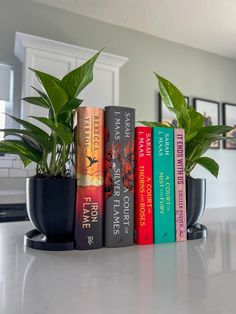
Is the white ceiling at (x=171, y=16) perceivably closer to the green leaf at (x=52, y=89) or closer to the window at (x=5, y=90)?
the window at (x=5, y=90)

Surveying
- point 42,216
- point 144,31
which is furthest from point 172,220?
point 144,31

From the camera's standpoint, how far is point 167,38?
3.25 m

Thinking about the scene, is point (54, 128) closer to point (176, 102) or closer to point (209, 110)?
point (176, 102)

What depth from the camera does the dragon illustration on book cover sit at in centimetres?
57

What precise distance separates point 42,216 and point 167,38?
10.3 feet

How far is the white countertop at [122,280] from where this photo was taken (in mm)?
309

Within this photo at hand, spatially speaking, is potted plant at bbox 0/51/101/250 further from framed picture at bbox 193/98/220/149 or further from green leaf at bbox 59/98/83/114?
framed picture at bbox 193/98/220/149

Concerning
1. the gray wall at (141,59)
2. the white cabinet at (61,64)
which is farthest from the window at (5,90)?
the white cabinet at (61,64)

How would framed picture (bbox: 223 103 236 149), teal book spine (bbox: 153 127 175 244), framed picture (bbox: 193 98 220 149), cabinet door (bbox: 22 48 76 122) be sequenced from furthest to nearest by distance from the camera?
framed picture (bbox: 223 103 236 149) → framed picture (bbox: 193 98 220 149) → cabinet door (bbox: 22 48 76 122) → teal book spine (bbox: 153 127 175 244)

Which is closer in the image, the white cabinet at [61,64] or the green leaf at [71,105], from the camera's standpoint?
the green leaf at [71,105]

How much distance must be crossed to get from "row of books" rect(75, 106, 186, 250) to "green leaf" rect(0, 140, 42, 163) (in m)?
0.09

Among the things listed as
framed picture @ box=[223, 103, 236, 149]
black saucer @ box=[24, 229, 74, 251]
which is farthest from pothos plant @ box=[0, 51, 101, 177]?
framed picture @ box=[223, 103, 236, 149]

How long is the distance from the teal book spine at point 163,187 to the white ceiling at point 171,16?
2.29 metres

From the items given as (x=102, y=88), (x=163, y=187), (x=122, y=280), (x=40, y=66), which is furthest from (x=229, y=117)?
(x=122, y=280)
